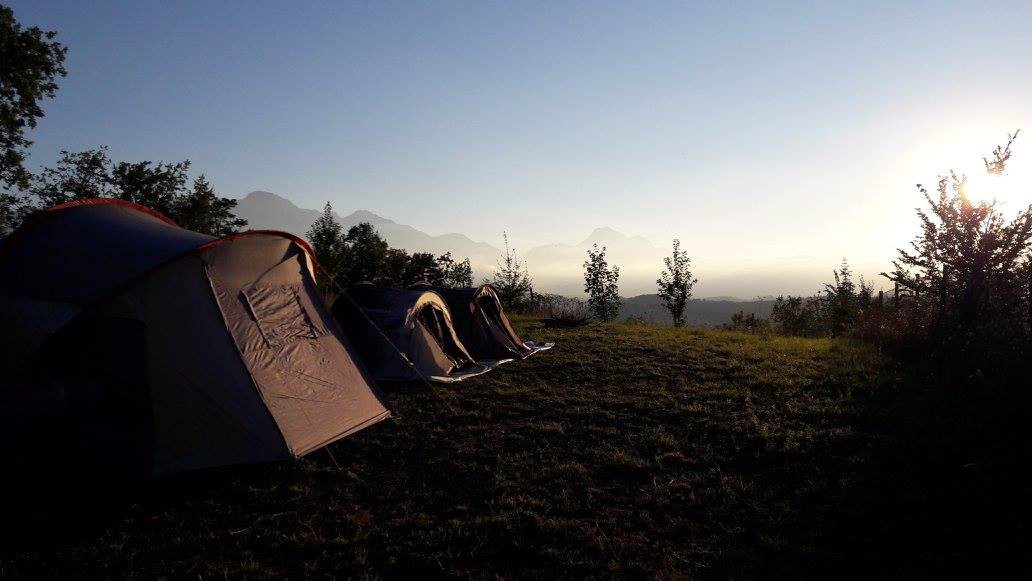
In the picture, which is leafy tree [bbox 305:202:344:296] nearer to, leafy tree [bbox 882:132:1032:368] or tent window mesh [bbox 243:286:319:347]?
tent window mesh [bbox 243:286:319:347]

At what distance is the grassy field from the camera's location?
3.54 meters

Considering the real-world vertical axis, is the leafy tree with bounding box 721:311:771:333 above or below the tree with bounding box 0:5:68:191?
below

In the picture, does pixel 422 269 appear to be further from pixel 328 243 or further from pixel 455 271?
pixel 328 243

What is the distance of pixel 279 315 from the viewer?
5848mm

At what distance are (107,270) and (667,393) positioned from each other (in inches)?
284

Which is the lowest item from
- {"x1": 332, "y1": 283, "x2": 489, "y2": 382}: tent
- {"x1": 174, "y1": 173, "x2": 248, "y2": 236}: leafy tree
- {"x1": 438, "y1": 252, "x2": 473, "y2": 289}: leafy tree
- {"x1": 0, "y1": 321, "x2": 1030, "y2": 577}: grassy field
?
{"x1": 0, "y1": 321, "x2": 1030, "y2": 577}: grassy field

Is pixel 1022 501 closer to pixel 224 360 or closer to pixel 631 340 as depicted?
pixel 224 360

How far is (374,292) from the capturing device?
9539 mm

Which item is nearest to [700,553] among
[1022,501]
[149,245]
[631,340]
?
[1022,501]

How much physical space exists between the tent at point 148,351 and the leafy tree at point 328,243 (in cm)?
801

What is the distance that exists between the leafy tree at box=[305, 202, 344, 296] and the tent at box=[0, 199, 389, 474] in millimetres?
8014

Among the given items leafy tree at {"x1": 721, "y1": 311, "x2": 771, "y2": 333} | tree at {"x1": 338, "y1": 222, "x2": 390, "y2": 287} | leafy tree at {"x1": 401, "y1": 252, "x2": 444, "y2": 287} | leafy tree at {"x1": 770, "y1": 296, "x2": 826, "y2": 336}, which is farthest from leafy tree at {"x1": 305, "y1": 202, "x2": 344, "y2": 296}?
leafy tree at {"x1": 770, "y1": 296, "x2": 826, "y2": 336}

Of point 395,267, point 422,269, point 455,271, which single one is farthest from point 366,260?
point 455,271

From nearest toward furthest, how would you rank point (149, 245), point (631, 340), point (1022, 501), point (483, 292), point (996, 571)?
point (996, 571), point (1022, 501), point (149, 245), point (483, 292), point (631, 340)
